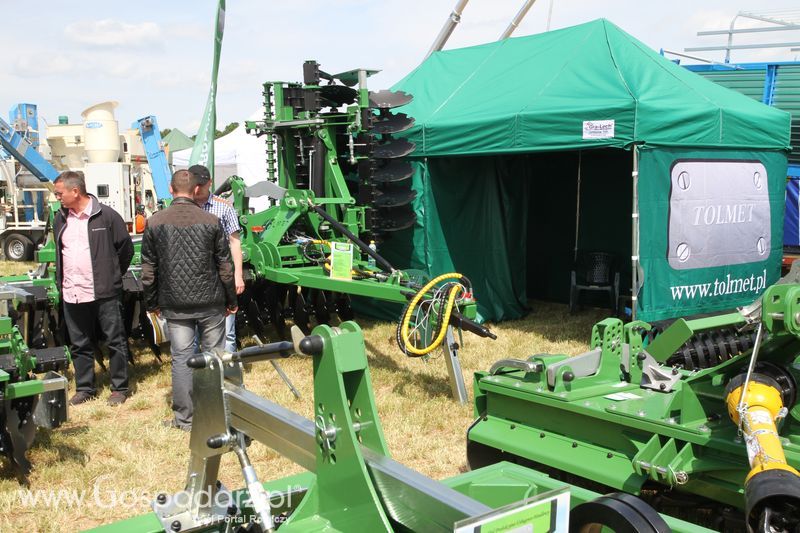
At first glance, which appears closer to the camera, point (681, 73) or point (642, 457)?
point (642, 457)

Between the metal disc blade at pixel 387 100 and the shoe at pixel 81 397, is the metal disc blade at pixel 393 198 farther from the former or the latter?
the shoe at pixel 81 397

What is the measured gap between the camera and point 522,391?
3.50 m

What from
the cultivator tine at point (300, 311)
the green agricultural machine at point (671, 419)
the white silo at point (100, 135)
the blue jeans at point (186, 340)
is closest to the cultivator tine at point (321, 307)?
the cultivator tine at point (300, 311)

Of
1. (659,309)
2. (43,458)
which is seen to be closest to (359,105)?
(659,309)

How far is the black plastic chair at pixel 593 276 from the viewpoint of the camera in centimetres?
878

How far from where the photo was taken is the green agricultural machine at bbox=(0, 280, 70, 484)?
3.73 m

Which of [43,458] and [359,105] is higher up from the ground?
[359,105]

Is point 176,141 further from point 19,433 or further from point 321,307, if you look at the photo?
point 19,433

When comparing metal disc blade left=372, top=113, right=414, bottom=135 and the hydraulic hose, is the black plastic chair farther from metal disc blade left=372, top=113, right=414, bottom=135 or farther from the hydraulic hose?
the hydraulic hose

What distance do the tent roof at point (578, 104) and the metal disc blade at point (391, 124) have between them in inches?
14.3

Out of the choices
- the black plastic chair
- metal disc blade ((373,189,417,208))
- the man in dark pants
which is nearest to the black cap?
the man in dark pants

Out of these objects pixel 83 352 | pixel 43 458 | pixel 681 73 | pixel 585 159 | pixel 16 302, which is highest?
pixel 681 73

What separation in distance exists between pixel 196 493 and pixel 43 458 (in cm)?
237

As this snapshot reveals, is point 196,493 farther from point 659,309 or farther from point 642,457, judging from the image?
point 659,309
